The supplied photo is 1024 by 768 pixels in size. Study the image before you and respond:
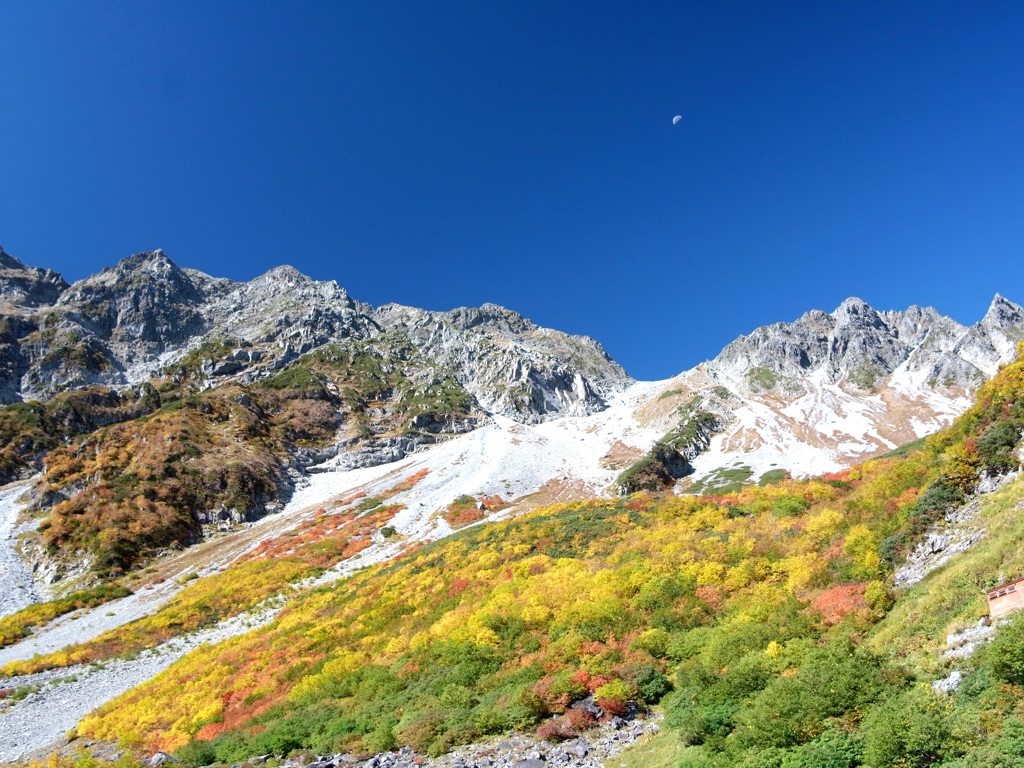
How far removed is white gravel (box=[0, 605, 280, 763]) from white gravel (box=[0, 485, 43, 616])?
3120 cm

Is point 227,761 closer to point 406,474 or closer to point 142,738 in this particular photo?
point 142,738

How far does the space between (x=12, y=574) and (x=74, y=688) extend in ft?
157

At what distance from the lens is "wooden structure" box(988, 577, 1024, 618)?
12.4 meters

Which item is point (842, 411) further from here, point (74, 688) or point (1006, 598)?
point (74, 688)

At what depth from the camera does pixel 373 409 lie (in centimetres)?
17262

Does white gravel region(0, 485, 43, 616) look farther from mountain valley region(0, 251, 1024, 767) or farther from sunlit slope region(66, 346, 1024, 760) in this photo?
sunlit slope region(66, 346, 1024, 760)

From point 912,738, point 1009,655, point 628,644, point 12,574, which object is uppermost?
point 12,574

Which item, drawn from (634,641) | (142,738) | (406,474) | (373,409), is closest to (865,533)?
(634,641)

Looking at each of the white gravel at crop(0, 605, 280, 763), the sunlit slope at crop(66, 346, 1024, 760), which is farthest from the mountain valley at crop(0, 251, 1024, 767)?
the white gravel at crop(0, 605, 280, 763)

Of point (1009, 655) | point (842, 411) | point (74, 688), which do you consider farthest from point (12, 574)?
point (842, 411)

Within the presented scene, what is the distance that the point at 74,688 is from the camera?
34.6 metres

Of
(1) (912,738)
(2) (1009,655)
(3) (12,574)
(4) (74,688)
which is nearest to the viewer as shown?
(1) (912,738)

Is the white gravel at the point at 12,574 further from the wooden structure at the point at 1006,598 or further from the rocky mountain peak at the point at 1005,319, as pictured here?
the rocky mountain peak at the point at 1005,319

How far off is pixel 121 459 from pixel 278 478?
2751cm
